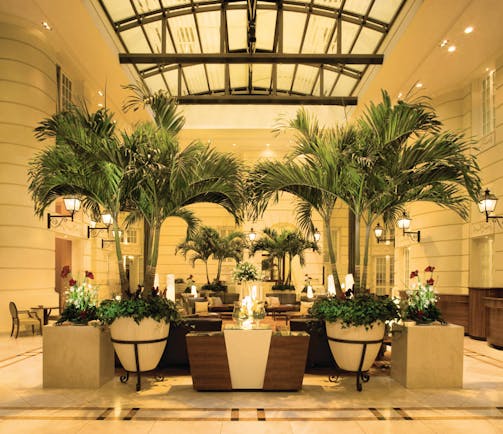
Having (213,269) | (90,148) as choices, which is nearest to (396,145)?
(90,148)

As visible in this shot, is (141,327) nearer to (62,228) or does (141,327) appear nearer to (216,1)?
(62,228)

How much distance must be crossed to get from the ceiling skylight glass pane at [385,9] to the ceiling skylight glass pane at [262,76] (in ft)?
17.6

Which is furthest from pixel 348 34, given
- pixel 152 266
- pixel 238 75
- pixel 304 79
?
pixel 152 266

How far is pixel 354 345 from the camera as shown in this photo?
577cm

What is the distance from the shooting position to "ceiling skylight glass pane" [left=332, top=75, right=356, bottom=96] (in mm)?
14587

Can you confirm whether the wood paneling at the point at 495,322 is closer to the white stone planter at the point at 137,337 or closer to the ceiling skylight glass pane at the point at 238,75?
the white stone planter at the point at 137,337

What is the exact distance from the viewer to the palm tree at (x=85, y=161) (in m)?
5.80

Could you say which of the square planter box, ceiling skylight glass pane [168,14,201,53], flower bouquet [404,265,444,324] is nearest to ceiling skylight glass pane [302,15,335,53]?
ceiling skylight glass pane [168,14,201,53]

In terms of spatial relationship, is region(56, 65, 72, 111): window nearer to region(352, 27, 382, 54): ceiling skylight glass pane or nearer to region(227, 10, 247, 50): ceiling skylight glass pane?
region(227, 10, 247, 50): ceiling skylight glass pane

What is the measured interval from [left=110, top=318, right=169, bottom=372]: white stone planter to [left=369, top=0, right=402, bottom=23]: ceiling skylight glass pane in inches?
329

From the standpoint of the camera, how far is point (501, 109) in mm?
10453

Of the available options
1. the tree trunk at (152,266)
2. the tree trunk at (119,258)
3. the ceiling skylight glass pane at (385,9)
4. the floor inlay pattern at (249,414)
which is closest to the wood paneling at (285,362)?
the floor inlay pattern at (249,414)

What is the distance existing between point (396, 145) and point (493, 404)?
3239mm

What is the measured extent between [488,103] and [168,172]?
9241mm
